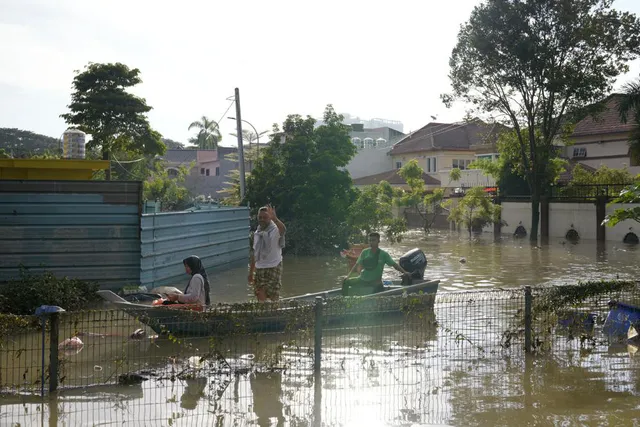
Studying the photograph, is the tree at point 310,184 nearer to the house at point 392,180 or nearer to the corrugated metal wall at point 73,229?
the corrugated metal wall at point 73,229

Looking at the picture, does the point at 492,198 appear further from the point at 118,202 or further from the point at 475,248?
the point at 118,202

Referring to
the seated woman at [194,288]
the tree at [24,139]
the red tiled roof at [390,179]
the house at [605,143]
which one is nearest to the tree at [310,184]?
the seated woman at [194,288]

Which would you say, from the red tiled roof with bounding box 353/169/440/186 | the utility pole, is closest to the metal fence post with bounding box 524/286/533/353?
the utility pole

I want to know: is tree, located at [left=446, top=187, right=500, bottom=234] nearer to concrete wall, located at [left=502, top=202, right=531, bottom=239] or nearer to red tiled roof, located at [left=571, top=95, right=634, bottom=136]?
concrete wall, located at [left=502, top=202, right=531, bottom=239]

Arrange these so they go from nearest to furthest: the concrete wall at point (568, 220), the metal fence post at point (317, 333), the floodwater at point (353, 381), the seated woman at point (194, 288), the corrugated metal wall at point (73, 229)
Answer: the floodwater at point (353, 381), the metal fence post at point (317, 333), the seated woman at point (194, 288), the corrugated metal wall at point (73, 229), the concrete wall at point (568, 220)

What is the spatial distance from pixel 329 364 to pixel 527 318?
8.95 feet

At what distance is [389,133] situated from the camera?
88312 mm

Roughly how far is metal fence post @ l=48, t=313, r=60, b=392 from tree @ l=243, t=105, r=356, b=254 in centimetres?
1971

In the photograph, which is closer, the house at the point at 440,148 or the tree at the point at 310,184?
the tree at the point at 310,184

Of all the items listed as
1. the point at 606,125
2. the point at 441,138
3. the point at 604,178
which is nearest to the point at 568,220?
the point at 604,178

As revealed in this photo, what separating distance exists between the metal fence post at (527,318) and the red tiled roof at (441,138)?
57622 mm

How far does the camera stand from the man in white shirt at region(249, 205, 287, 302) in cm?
1150

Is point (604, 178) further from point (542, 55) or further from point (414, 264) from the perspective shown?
point (414, 264)

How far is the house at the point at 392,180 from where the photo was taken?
63156mm
